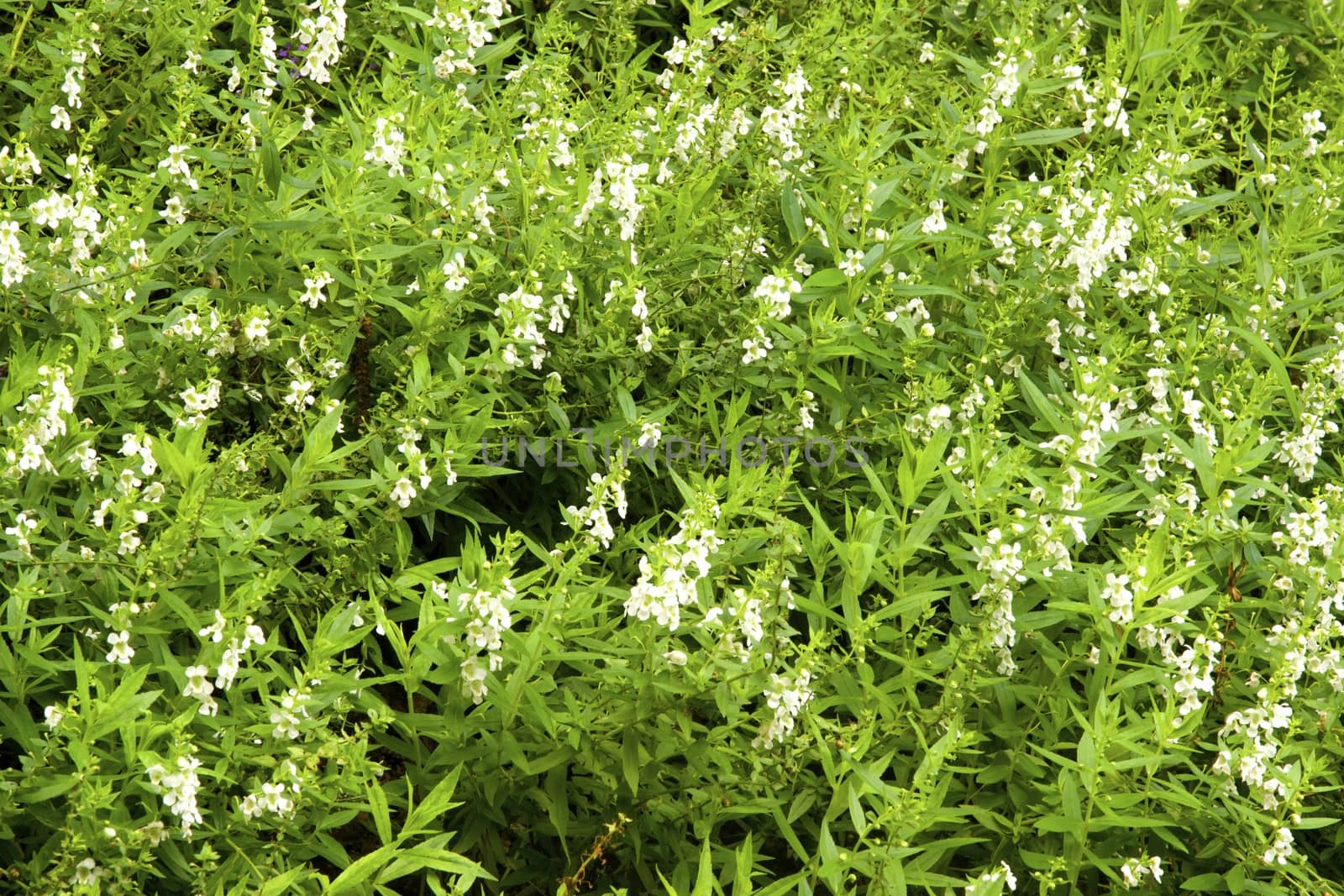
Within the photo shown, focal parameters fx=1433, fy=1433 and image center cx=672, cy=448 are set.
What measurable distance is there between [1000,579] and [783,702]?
2.15ft

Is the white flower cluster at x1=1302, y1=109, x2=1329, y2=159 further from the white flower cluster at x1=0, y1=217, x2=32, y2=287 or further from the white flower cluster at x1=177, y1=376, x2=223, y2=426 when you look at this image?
the white flower cluster at x1=0, y1=217, x2=32, y2=287

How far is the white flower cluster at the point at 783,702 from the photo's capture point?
3.13m

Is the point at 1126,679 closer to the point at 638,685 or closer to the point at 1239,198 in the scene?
the point at 638,685

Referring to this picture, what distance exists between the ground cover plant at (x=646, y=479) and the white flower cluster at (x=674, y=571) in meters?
0.01

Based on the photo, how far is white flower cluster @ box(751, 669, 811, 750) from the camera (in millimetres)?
3135

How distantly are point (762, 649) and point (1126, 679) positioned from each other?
3.02 feet

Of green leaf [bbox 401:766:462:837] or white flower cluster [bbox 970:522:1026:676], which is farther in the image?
white flower cluster [bbox 970:522:1026:676]

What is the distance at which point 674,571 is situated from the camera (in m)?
3.06

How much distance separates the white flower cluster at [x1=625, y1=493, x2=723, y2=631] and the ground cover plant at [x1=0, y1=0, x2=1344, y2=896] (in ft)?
0.05

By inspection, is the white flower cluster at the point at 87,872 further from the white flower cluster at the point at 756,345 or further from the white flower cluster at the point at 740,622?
the white flower cluster at the point at 756,345

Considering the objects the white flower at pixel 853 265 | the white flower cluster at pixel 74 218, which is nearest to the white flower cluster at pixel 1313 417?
the white flower at pixel 853 265

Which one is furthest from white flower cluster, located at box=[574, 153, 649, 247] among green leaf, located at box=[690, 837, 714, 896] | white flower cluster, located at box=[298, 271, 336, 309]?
green leaf, located at box=[690, 837, 714, 896]

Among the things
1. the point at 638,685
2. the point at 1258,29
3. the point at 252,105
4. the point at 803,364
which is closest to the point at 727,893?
the point at 638,685

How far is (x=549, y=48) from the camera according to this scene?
5.32 meters
